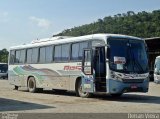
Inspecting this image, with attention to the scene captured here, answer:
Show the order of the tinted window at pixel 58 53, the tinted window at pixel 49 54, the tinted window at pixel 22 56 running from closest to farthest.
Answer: the tinted window at pixel 58 53, the tinted window at pixel 49 54, the tinted window at pixel 22 56

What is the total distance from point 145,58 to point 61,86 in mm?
5165

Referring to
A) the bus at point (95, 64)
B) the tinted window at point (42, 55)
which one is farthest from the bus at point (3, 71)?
the bus at point (95, 64)

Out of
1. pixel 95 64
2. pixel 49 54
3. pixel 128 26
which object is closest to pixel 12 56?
pixel 49 54

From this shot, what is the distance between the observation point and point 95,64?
2052 cm

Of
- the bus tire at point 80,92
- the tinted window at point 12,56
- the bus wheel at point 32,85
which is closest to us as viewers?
the bus tire at point 80,92

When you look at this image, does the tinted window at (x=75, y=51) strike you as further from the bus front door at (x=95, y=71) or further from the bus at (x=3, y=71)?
the bus at (x=3, y=71)

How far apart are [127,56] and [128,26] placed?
157 ft

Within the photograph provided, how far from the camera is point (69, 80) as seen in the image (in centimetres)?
2261

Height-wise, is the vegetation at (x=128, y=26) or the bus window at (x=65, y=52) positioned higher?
the vegetation at (x=128, y=26)

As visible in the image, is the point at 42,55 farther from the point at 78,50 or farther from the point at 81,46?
the point at 81,46

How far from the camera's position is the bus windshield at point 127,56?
1972cm

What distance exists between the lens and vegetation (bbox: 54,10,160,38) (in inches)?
2547

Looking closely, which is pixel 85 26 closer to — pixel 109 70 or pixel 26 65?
pixel 26 65

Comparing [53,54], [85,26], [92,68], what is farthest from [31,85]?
[85,26]
